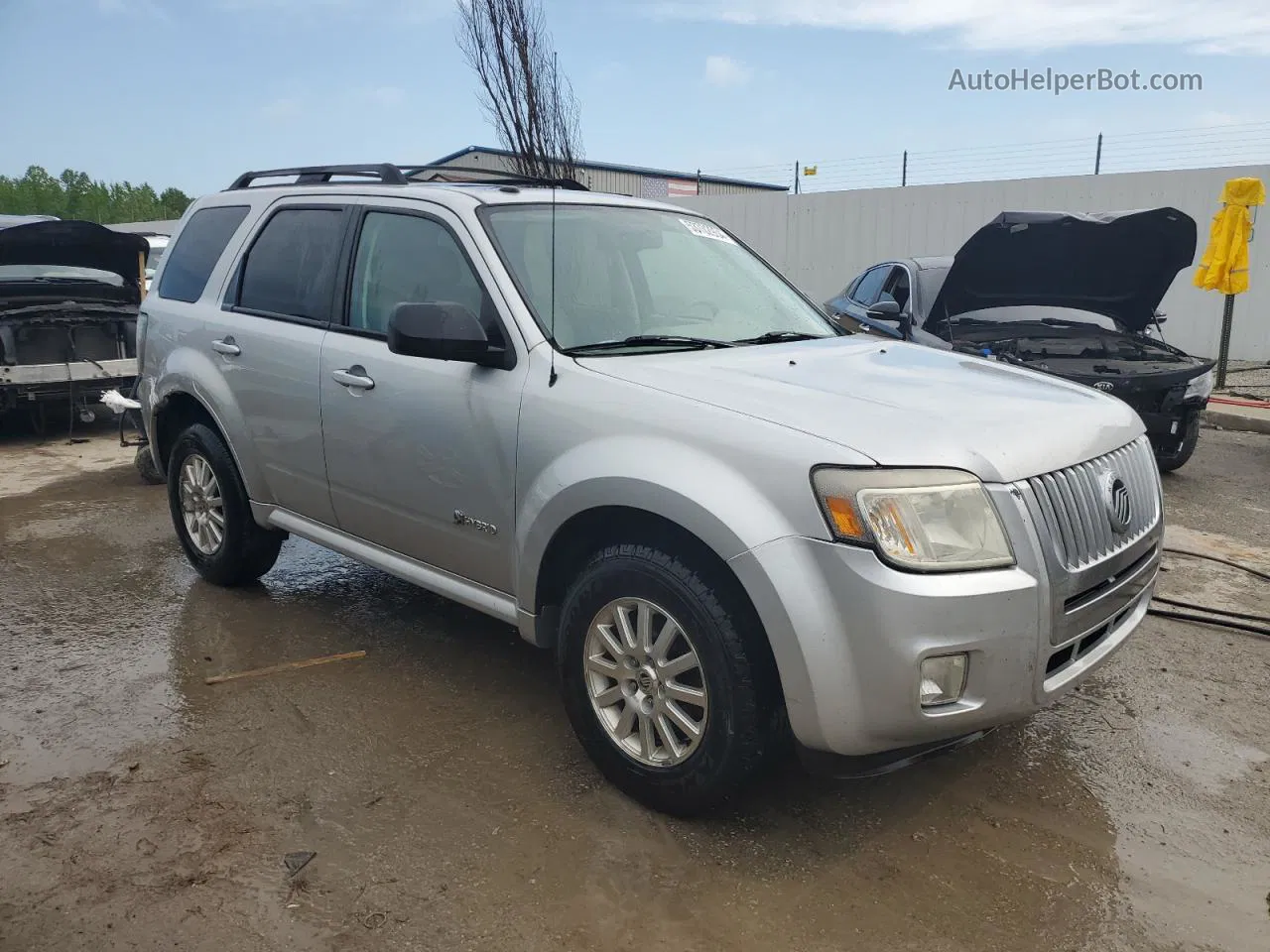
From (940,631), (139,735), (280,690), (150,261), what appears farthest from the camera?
(150,261)

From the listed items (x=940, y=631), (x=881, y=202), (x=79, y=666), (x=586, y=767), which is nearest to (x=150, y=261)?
(x=881, y=202)

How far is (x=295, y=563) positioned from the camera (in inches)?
220

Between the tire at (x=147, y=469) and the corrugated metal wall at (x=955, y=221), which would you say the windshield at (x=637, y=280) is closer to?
the tire at (x=147, y=469)


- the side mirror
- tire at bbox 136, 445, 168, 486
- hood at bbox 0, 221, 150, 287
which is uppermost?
hood at bbox 0, 221, 150, 287

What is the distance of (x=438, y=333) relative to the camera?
3.21 meters

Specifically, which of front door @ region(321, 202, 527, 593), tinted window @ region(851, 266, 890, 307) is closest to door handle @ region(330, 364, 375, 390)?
front door @ region(321, 202, 527, 593)

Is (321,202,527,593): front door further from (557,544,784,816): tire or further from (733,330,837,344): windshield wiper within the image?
(733,330,837,344): windshield wiper

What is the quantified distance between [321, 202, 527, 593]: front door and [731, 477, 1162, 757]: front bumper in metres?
1.10

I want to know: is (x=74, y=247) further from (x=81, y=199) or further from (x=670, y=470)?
(x=81, y=199)

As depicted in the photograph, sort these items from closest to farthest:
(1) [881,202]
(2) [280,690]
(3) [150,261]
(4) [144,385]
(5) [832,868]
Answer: (5) [832,868] → (2) [280,690] → (4) [144,385] → (3) [150,261] → (1) [881,202]

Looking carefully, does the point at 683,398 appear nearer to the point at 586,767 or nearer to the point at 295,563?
the point at 586,767

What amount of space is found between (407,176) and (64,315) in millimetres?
5985

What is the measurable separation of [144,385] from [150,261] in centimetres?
1165

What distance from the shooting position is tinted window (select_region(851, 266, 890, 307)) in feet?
30.4
